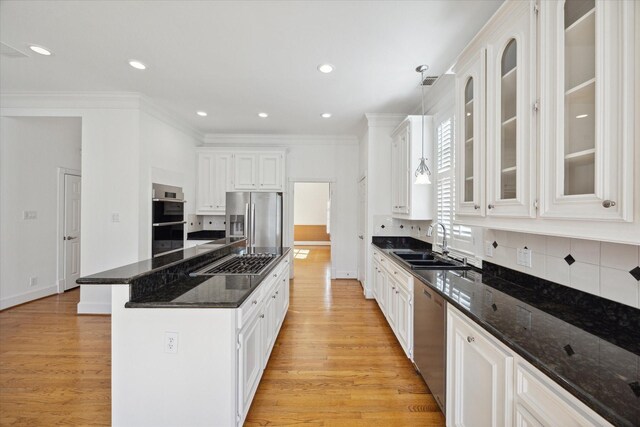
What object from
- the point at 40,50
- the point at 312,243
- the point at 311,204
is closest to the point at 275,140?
the point at 40,50

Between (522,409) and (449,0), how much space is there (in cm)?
240

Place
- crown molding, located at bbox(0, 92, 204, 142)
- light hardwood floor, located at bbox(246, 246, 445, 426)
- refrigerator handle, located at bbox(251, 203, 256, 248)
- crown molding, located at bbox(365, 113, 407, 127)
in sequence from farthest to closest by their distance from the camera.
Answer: refrigerator handle, located at bbox(251, 203, 256, 248), crown molding, located at bbox(365, 113, 407, 127), crown molding, located at bbox(0, 92, 204, 142), light hardwood floor, located at bbox(246, 246, 445, 426)

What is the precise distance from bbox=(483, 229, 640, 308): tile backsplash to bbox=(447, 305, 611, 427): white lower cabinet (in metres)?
0.65

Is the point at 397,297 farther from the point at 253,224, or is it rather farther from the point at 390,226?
the point at 253,224

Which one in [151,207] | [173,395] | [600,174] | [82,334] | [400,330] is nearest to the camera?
[600,174]

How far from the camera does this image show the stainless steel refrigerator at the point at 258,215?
488cm

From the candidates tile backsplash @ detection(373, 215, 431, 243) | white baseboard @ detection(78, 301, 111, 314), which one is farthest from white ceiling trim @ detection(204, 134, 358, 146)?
white baseboard @ detection(78, 301, 111, 314)

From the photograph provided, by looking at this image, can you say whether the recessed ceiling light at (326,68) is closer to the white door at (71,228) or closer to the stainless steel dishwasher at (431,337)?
the stainless steel dishwasher at (431,337)

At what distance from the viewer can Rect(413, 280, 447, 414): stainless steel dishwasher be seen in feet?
5.75

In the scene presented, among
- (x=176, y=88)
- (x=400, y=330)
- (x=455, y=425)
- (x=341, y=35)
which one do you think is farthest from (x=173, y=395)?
(x=176, y=88)

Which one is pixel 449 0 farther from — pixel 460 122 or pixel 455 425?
pixel 455 425

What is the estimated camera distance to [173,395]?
151 centimetres

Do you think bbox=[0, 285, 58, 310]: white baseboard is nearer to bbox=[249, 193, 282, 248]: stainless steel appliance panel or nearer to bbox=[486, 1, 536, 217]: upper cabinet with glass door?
bbox=[249, 193, 282, 248]: stainless steel appliance panel

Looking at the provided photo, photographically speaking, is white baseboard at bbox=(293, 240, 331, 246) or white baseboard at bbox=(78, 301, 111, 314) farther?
white baseboard at bbox=(293, 240, 331, 246)
